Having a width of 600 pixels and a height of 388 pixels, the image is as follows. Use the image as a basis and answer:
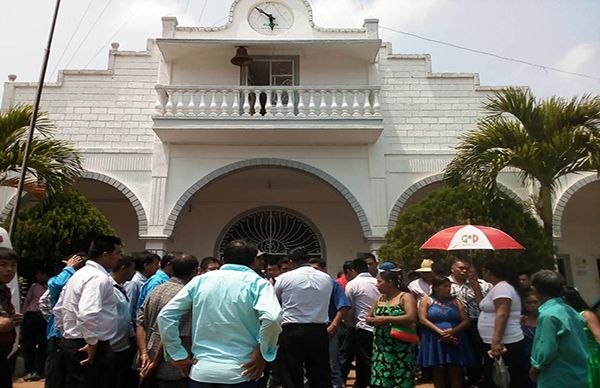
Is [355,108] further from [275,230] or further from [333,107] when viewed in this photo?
[275,230]

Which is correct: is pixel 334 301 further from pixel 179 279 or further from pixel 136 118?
pixel 136 118

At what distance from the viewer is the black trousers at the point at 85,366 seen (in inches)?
145

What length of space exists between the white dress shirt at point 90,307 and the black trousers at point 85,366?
0.07m

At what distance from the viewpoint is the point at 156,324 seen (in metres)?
3.65

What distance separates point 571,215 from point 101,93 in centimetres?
1157

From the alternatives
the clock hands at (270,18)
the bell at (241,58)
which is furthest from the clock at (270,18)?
the bell at (241,58)

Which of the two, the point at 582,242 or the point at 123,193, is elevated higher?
the point at 123,193

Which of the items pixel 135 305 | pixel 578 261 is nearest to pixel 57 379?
pixel 135 305

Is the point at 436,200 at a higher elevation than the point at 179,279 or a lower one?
higher

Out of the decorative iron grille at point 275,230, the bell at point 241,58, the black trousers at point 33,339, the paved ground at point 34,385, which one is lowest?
the paved ground at point 34,385

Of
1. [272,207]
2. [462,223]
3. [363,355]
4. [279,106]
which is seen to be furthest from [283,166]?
[363,355]

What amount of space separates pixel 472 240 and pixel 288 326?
269 centimetres

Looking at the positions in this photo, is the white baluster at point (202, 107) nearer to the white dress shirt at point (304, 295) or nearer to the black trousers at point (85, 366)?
the white dress shirt at point (304, 295)

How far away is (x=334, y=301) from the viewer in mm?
5391
